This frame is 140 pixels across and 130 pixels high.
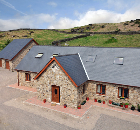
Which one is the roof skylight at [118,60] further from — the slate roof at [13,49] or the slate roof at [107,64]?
the slate roof at [13,49]

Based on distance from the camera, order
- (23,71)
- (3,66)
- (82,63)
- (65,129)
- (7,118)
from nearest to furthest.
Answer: (65,129) → (7,118) → (82,63) → (23,71) → (3,66)

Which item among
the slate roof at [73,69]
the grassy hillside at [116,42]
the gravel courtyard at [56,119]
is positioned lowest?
the gravel courtyard at [56,119]

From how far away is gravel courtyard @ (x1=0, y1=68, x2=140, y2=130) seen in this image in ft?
41.9

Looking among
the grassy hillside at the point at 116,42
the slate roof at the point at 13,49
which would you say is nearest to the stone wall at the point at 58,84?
the slate roof at the point at 13,49

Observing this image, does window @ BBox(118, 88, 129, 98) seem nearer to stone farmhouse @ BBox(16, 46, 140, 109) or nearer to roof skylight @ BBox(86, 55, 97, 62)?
stone farmhouse @ BBox(16, 46, 140, 109)

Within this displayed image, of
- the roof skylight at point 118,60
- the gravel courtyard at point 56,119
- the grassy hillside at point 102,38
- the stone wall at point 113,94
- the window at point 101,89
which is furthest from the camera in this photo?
the grassy hillside at point 102,38

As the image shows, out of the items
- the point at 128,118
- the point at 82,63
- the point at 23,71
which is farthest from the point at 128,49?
the point at 23,71

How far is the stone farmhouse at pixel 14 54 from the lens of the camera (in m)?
37.2

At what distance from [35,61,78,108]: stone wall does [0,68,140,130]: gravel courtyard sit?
1.98m

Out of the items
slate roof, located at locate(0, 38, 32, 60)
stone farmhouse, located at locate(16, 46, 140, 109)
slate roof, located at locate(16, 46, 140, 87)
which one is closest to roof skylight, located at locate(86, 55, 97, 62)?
stone farmhouse, located at locate(16, 46, 140, 109)

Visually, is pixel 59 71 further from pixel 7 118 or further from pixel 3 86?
pixel 3 86

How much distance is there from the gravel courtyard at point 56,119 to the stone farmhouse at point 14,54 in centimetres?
2188

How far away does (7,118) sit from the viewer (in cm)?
1419

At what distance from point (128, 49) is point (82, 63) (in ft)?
23.6
